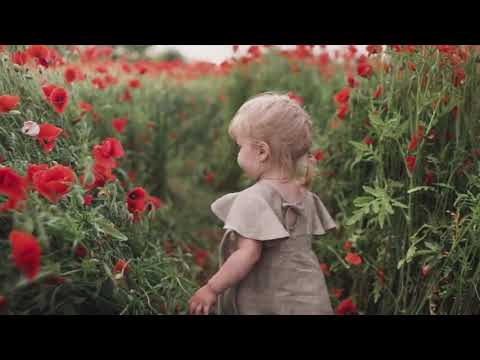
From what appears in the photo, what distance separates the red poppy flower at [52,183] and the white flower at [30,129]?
12.5 inches

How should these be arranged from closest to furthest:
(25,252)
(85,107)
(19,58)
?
(25,252) → (19,58) → (85,107)

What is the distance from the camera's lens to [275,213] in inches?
70.8

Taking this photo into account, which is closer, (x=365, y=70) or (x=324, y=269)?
(x=365, y=70)

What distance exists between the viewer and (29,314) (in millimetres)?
1307

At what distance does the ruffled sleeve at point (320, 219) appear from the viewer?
1.98 metres

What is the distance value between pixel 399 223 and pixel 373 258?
31cm

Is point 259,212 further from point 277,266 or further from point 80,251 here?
point 80,251

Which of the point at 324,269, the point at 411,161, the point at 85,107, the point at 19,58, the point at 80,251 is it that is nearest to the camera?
the point at 80,251

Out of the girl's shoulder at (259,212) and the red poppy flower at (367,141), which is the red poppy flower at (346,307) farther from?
the red poppy flower at (367,141)

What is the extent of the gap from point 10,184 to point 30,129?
44cm

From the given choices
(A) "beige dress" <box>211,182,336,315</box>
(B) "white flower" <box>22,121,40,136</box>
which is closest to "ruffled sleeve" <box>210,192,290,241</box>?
(A) "beige dress" <box>211,182,336,315</box>

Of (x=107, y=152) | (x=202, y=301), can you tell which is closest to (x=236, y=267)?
(x=202, y=301)

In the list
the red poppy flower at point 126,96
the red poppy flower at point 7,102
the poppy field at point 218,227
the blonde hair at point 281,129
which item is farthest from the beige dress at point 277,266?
the red poppy flower at point 126,96

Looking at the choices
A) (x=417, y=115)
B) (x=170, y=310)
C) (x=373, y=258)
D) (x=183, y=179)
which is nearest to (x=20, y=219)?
(x=170, y=310)
